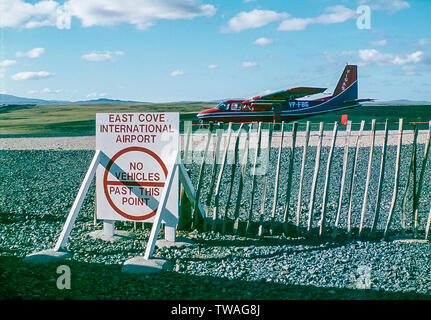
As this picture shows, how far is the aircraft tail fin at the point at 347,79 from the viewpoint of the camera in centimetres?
4286

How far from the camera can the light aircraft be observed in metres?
31.2

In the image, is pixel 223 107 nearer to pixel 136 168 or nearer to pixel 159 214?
pixel 136 168

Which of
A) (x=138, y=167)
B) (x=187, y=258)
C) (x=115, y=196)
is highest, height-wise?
(x=138, y=167)

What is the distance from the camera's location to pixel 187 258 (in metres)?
5.58

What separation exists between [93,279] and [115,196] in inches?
64.8

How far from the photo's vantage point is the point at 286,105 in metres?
33.8

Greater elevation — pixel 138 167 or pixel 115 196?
pixel 138 167

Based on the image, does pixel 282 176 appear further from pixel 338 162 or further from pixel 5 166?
pixel 5 166

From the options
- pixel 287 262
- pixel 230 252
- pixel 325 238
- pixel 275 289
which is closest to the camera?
pixel 275 289

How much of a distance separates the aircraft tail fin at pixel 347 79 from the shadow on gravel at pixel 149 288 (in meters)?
39.5

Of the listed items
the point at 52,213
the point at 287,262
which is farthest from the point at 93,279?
the point at 52,213

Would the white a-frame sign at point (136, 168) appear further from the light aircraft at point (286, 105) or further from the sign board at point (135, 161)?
the light aircraft at point (286, 105)

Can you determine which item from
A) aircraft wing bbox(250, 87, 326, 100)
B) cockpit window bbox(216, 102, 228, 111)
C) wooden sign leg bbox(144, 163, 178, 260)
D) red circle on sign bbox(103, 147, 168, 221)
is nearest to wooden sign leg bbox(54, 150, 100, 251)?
red circle on sign bbox(103, 147, 168, 221)
